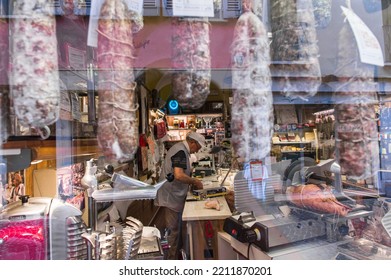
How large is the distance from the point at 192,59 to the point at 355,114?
2.27ft

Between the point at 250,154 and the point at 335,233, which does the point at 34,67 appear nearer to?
the point at 250,154

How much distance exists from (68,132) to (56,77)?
95 cm

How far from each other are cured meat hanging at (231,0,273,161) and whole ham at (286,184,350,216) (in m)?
0.87

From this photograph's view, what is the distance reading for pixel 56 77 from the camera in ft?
3.40

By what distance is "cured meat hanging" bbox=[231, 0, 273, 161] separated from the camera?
3.78 feet

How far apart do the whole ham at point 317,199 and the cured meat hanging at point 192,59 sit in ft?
3.84

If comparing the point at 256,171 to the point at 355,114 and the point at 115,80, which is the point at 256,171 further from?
the point at 115,80

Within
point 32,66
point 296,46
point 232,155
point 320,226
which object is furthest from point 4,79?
point 320,226

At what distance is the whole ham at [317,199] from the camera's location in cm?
177

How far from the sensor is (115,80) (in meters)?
1.10

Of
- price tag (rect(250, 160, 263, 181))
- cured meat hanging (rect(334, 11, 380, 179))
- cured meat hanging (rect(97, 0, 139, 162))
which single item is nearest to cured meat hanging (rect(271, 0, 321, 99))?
cured meat hanging (rect(334, 11, 380, 179))

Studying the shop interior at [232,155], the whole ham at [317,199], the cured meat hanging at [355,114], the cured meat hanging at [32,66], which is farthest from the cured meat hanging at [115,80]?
the whole ham at [317,199]

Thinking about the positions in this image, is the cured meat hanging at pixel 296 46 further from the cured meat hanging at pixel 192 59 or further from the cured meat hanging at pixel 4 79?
the cured meat hanging at pixel 4 79

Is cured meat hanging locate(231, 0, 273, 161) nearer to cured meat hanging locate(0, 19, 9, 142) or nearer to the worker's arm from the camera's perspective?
cured meat hanging locate(0, 19, 9, 142)
